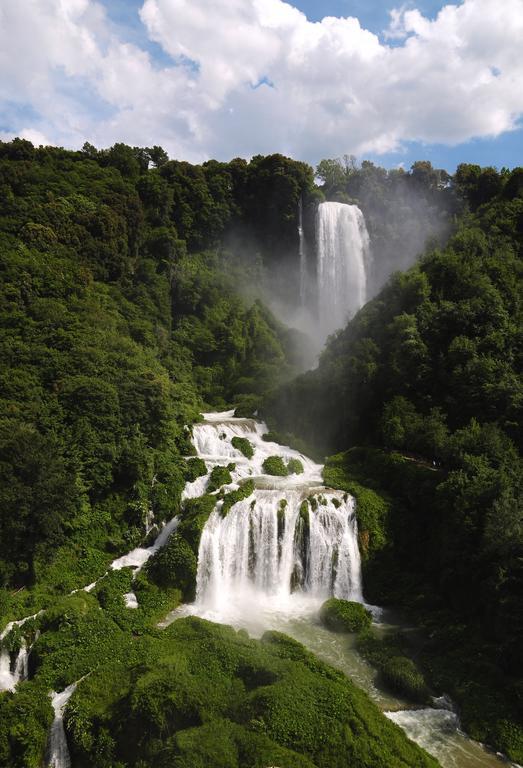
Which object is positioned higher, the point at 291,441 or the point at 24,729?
the point at 291,441

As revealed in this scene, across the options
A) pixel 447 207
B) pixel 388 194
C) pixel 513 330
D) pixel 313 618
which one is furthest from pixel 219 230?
pixel 313 618

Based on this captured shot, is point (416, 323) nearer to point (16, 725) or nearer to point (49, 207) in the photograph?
point (16, 725)

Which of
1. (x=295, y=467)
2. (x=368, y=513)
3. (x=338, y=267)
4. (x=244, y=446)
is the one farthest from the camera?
(x=338, y=267)

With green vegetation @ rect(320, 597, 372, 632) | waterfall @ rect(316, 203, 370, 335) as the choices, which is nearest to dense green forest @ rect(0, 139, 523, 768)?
green vegetation @ rect(320, 597, 372, 632)

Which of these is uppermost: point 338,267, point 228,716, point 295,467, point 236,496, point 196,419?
point 338,267

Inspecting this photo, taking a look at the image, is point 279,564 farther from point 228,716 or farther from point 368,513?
point 228,716

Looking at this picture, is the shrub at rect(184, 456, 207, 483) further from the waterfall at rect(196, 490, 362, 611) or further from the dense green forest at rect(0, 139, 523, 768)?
the waterfall at rect(196, 490, 362, 611)

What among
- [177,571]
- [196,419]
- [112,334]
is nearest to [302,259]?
[112,334]
